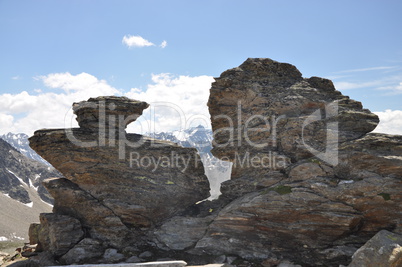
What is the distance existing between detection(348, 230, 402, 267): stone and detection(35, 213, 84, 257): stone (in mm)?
24331

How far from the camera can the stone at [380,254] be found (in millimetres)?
19812

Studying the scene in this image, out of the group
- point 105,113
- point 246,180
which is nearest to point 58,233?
point 105,113

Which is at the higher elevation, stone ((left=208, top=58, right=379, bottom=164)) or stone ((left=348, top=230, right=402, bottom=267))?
stone ((left=208, top=58, right=379, bottom=164))

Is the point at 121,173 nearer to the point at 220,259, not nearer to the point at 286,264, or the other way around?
the point at 220,259

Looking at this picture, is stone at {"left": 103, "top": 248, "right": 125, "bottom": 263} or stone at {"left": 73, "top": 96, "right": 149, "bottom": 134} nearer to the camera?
stone at {"left": 103, "top": 248, "right": 125, "bottom": 263}

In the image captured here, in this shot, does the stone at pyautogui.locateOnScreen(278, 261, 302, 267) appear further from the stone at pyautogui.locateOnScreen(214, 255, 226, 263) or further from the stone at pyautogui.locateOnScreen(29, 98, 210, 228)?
the stone at pyautogui.locateOnScreen(29, 98, 210, 228)

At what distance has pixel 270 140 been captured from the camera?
30.2m

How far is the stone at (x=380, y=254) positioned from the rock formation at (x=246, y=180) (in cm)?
257

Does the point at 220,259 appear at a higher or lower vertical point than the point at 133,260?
higher

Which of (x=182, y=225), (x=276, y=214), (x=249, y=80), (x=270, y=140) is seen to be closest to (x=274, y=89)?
(x=249, y=80)

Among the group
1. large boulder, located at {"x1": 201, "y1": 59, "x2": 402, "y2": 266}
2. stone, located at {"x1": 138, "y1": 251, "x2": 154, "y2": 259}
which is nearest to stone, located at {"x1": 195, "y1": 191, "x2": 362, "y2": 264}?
large boulder, located at {"x1": 201, "y1": 59, "x2": 402, "y2": 266}

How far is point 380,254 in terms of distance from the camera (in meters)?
20.0

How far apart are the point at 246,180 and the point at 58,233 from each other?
19418 millimetres

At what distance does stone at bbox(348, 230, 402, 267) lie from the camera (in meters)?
19.8
